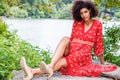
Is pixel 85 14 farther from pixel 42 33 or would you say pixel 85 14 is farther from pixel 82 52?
pixel 42 33

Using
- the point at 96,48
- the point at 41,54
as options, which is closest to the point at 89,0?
the point at 96,48

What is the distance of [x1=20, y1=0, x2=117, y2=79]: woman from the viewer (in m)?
4.67

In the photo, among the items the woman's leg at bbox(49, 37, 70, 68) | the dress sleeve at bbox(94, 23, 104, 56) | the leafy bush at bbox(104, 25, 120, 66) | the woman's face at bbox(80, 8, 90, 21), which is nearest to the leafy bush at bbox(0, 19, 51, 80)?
the woman's leg at bbox(49, 37, 70, 68)

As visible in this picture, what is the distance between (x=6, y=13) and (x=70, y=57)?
708 centimetres

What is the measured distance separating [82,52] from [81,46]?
9 cm

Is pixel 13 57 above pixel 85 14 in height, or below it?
below

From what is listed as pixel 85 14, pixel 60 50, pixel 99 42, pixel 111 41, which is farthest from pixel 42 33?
pixel 60 50

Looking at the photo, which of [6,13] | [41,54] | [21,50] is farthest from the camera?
[6,13]

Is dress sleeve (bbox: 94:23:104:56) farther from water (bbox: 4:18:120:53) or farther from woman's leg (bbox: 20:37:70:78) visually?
water (bbox: 4:18:120:53)

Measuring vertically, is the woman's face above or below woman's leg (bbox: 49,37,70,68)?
above

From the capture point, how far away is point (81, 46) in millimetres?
4785

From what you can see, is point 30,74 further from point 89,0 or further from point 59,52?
point 89,0

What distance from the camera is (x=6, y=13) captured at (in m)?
11.4

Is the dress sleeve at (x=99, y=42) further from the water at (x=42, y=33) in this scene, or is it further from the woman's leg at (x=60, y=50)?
the water at (x=42, y=33)
